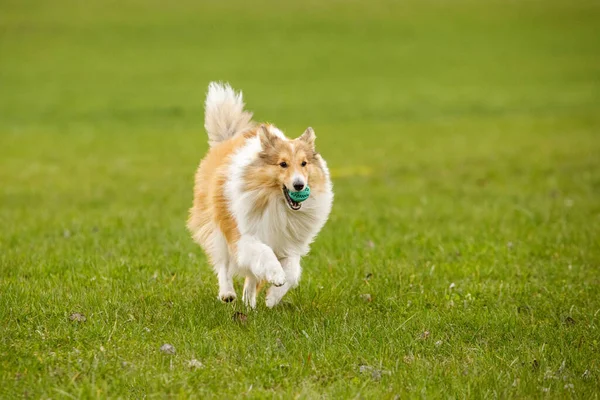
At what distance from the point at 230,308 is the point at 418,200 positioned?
263 inches

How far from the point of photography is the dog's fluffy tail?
8039mm

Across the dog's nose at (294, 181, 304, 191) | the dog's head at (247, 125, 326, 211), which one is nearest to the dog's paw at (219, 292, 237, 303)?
the dog's head at (247, 125, 326, 211)

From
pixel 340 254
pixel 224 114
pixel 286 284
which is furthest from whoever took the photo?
pixel 340 254

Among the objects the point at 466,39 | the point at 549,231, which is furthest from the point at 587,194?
the point at 466,39

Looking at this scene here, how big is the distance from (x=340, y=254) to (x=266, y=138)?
2607 millimetres

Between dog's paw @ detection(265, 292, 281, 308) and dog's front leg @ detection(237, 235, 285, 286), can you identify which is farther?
dog's paw @ detection(265, 292, 281, 308)

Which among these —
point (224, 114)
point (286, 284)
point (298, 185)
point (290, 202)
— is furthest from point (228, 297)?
point (224, 114)

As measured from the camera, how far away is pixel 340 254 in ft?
29.5

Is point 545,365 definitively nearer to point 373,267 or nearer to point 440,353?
point 440,353

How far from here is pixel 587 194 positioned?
13125 mm

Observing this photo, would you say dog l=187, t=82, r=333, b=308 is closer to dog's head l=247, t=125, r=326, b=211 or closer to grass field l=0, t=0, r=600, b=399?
dog's head l=247, t=125, r=326, b=211

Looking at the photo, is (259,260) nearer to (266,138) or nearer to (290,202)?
(290,202)

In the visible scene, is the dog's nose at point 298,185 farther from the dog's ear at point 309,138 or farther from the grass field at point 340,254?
the grass field at point 340,254

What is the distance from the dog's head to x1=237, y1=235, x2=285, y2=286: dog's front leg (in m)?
0.40
